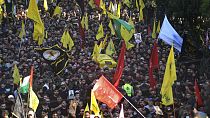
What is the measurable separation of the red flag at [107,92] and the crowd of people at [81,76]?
62cm

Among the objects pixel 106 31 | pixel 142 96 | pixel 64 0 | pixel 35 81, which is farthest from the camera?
pixel 64 0

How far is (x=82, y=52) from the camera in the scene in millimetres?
27609

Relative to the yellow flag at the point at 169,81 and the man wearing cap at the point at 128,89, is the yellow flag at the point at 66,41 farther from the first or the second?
the yellow flag at the point at 169,81

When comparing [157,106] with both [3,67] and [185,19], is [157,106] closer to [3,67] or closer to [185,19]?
[3,67]

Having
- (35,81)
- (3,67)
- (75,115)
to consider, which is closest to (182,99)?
(75,115)

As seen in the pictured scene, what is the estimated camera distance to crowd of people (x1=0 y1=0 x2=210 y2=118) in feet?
62.2

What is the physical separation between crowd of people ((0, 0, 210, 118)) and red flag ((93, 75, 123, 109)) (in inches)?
24.3

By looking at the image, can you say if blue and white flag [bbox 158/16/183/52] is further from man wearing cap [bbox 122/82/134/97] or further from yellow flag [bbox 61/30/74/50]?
yellow flag [bbox 61/30/74/50]

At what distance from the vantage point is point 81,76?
76.8ft

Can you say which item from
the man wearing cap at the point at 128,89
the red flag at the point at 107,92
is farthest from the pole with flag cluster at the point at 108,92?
the man wearing cap at the point at 128,89

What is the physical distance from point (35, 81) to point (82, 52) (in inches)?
174

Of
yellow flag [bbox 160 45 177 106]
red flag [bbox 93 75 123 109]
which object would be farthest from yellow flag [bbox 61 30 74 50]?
red flag [bbox 93 75 123 109]

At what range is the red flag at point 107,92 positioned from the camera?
15914 millimetres

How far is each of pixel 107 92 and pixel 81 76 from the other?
7467 millimetres
